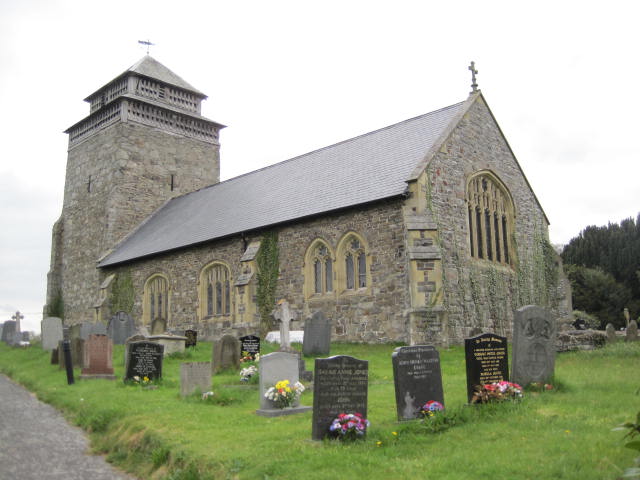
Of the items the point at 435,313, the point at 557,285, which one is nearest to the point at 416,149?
the point at 435,313

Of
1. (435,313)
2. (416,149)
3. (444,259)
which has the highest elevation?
(416,149)

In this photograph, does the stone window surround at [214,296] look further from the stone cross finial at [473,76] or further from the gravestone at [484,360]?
the gravestone at [484,360]

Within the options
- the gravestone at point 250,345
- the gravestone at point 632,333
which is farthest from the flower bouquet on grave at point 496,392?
the gravestone at point 632,333

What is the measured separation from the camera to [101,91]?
35.2m

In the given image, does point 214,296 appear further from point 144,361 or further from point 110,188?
point 110,188

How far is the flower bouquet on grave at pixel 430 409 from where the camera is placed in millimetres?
7969

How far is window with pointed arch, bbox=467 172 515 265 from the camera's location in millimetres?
20344

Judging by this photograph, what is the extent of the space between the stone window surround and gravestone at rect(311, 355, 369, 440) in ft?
51.8

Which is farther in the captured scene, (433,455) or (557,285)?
(557,285)

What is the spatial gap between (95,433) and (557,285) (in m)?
18.4

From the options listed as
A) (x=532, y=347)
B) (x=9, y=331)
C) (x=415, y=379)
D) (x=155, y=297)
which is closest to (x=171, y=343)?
(x=155, y=297)

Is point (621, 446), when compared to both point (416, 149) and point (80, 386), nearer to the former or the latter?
point (80, 386)

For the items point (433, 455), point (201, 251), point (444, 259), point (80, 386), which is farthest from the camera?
point (201, 251)

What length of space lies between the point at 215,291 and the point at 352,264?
6.99 m
